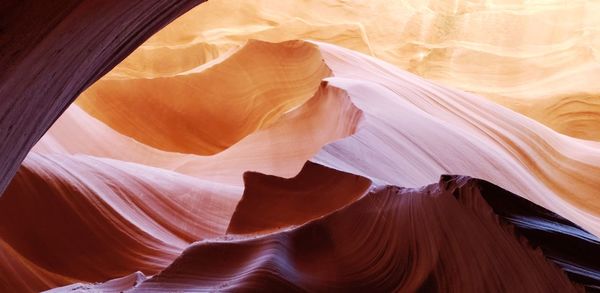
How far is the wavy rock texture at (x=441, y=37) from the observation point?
550 centimetres

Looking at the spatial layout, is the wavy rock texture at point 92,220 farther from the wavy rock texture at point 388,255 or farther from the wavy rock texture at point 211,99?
the wavy rock texture at point 211,99

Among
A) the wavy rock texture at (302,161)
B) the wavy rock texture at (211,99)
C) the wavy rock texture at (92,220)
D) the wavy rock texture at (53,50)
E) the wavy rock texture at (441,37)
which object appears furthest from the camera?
the wavy rock texture at (441,37)

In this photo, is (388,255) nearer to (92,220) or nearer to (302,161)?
(92,220)

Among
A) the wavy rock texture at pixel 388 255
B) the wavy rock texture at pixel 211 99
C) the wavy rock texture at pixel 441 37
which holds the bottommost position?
the wavy rock texture at pixel 388 255

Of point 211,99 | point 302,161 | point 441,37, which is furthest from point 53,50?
point 441,37

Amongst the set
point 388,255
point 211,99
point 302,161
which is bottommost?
point 388,255

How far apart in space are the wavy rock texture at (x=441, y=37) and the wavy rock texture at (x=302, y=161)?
25 mm

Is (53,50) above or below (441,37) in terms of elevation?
below

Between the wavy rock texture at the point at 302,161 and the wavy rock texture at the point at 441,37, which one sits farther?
the wavy rock texture at the point at 441,37

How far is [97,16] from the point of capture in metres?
1.10

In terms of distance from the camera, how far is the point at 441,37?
6.11 metres

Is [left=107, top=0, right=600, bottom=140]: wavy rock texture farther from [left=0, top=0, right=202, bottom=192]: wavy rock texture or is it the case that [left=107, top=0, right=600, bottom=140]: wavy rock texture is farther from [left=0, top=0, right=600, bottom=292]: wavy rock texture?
[left=0, top=0, right=202, bottom=192]: wavy rock texture

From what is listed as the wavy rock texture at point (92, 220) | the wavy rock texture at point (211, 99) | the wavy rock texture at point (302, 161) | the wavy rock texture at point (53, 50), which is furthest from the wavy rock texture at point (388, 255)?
the wavy rock texture at point (211, 99)

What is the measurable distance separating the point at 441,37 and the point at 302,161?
3284 millimetres
